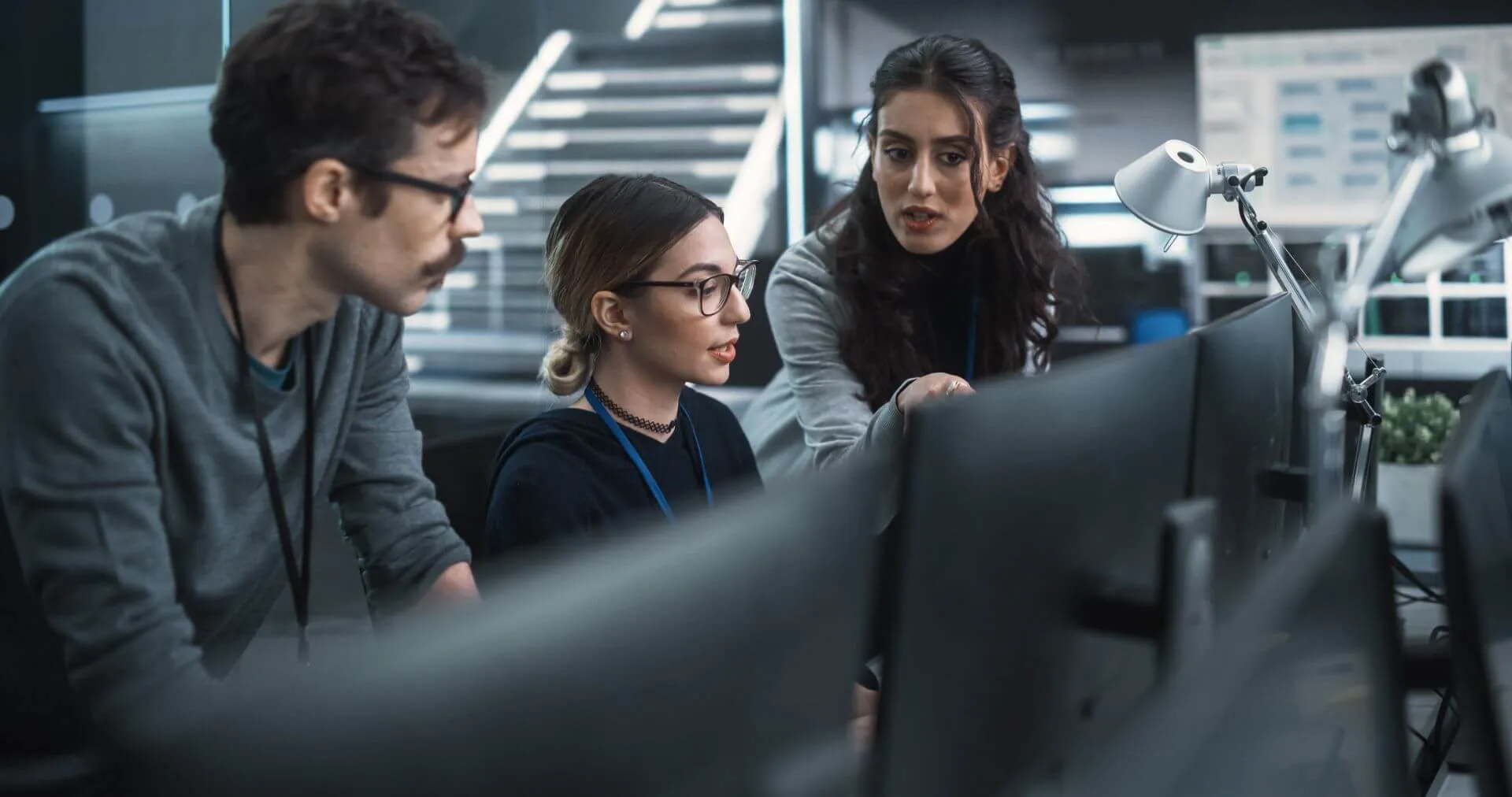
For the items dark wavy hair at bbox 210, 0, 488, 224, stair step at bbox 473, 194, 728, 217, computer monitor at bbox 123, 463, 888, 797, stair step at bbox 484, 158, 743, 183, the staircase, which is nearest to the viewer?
computer monitor at bbox 123, 463, 888, 797

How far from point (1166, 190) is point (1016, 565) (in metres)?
0.96

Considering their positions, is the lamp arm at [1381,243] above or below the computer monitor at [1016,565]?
above

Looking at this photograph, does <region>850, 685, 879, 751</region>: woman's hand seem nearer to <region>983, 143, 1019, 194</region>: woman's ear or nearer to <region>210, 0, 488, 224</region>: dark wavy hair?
<region>210, 0, 488, 224</region>: dark wavy hair

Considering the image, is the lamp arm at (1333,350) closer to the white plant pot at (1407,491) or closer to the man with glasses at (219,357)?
the man with glasses at (219,357)

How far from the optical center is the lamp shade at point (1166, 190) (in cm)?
169

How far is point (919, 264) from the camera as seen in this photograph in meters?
2.05

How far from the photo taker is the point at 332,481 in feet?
4.90

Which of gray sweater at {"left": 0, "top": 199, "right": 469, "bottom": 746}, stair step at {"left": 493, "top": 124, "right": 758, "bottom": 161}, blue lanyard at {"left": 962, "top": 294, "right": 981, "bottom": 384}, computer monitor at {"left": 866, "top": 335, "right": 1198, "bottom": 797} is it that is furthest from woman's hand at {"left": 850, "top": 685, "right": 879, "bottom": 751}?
stair step at {"left": 493, "top": 124, "right": 758, "bottom": 161}

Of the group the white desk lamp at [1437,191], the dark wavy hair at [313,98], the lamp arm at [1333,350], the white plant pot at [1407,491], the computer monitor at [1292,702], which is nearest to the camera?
the computer monitor at [1292,702]

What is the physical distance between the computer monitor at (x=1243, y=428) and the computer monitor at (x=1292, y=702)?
1.35 ft

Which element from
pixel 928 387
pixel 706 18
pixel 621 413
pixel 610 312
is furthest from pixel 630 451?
pixel 706 18

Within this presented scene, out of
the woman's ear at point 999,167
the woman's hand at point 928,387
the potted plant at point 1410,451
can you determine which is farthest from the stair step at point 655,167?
the woman's hand at point 928,387

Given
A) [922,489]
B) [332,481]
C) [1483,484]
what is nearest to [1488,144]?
[1483,484]

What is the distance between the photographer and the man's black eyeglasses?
3.96ft
